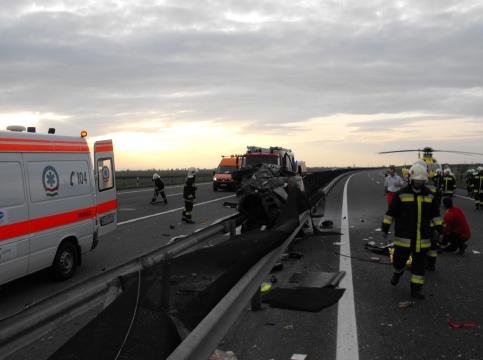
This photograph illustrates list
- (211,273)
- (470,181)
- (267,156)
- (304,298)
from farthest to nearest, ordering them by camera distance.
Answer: (267,156) < (470,181) < (304,298) < (211,273)

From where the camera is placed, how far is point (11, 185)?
6520 millimetres

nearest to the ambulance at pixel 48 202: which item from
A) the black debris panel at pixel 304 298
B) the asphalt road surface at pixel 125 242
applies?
the asphalt road surface at pixel 125 242

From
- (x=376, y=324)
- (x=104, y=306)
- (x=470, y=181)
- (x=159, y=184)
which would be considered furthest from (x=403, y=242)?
(x=470, y=181)

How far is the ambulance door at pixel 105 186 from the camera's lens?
9.05 metres

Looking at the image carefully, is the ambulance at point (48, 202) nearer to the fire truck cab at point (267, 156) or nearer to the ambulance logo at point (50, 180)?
the ambulance logo at point (50, 180)

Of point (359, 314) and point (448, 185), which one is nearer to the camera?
point (359, 314)

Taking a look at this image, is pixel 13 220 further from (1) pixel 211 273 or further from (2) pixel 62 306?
(2) pixel 62 306

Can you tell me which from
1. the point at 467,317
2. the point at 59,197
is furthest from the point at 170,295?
the point at 59,197

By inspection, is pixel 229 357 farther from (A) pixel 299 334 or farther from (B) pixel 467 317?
(B) pixel 467 317

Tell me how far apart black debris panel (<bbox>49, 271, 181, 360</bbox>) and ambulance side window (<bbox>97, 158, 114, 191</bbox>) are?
6419 millimetres

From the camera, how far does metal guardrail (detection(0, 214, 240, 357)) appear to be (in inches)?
90.4

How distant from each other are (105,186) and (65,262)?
6.53 feet

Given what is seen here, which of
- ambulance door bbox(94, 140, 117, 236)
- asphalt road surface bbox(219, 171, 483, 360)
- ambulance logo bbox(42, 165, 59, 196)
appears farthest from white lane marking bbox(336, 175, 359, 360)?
ambulance logo bbox(42, 165, 59, 196)

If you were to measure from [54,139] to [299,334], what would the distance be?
496 cm
